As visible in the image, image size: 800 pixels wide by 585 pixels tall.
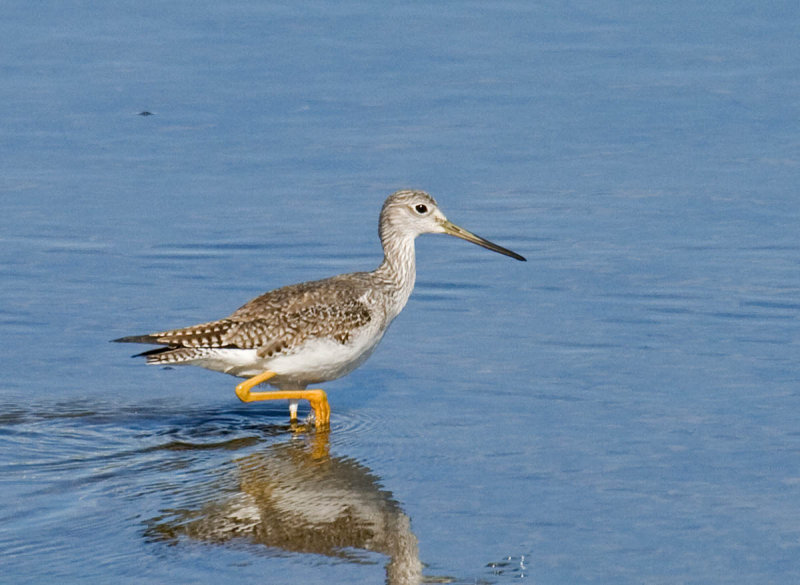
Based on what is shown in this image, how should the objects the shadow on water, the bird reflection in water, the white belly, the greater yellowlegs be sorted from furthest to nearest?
the white belly
the greater yellowlegs
the shadow on water
the bird reflection in water

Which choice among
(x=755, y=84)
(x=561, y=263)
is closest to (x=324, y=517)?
(x=561, y=263)

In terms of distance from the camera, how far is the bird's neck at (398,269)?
10469 millimetres

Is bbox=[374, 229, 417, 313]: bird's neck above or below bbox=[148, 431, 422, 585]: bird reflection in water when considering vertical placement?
above

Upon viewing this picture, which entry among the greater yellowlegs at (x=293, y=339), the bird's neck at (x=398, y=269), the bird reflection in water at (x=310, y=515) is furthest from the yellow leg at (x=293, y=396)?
the bird's neck at (x=398, y=269)

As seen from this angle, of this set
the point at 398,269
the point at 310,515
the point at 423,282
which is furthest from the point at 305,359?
the point at 423,282

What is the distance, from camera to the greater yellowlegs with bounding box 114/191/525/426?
965 centimetres

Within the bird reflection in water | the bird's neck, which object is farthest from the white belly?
the bird reflection in water

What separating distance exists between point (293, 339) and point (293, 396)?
1.22 feet

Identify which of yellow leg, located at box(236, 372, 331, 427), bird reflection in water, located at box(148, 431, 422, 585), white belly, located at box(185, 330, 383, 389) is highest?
white belly, located at box(185, 330, 383, 389)

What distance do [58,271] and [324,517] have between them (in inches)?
195

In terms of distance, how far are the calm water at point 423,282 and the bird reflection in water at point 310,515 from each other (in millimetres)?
28

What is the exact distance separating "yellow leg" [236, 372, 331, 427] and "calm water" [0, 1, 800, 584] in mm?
170

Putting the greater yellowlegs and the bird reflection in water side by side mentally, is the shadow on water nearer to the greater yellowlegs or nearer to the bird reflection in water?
the bird reflection in water

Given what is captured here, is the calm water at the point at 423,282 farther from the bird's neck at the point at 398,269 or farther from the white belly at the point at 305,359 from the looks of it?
the bird's neck at the point at 398,269
